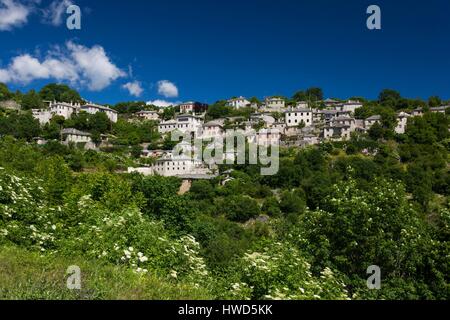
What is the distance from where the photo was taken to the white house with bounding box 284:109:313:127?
95.4 metres

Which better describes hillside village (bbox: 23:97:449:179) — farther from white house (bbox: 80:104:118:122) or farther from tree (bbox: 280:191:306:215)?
tree (bbox: 280:191:306:215)

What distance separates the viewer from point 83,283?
21.2ft

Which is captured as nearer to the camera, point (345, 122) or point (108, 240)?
point (108, 240)

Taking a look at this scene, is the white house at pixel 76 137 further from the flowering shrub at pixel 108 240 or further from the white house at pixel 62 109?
the flowering shrub at pixel 108 240

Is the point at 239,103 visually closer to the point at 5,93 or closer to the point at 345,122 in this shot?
the point at 345,122

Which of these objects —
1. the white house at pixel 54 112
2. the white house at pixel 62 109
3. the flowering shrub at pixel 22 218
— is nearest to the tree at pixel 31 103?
the white house at pixel 54 112

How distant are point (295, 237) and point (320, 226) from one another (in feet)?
4.05

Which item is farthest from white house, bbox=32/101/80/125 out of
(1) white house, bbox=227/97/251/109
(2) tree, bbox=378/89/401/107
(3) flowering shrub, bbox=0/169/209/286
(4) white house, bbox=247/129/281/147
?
(3) flowering shrub, bbox=0/169/209/286

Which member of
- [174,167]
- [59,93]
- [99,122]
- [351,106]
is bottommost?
[174,167]

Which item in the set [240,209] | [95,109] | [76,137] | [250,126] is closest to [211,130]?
[250,126]

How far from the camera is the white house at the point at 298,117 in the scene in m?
95.4

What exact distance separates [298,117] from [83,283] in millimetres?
92627

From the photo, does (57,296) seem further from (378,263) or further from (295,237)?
(295,237)
